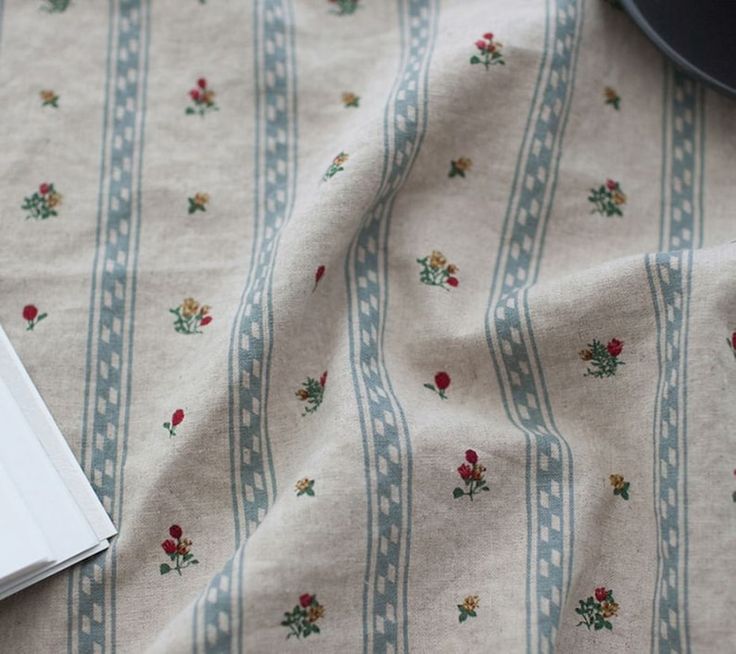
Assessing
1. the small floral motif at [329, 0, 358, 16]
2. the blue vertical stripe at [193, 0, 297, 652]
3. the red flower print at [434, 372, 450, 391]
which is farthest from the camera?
the small floral motif at [329, 0, 358, 16]

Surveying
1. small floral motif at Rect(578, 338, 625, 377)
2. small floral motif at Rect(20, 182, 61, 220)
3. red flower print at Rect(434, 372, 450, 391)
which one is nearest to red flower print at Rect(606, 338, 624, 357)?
small floral motif at Rect(578, 338, 625, 377)

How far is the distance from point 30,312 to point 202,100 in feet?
0.75

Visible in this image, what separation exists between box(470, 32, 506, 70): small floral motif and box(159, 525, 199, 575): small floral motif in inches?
17.3

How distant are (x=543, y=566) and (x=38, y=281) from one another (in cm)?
43

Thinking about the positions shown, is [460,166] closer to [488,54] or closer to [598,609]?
[488,54]

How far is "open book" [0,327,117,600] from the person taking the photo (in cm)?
57

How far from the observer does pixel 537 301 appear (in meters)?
0.64

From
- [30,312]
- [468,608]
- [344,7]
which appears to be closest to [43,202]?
[30,312]

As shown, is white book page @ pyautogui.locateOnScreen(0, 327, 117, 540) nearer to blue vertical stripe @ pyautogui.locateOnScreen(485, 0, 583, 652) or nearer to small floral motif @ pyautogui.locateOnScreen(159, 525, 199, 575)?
small floral motif @ pyautogui.locateOnScreen(159, 525, 199, 575)

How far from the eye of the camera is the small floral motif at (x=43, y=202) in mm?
670

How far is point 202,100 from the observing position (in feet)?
2.35

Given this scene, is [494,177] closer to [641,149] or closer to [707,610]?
[641,149]

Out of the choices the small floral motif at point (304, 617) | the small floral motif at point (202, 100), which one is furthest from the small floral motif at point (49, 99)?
the small floral motif at point (304, 617)

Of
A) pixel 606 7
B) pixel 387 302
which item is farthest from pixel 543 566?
pixel 606 7
